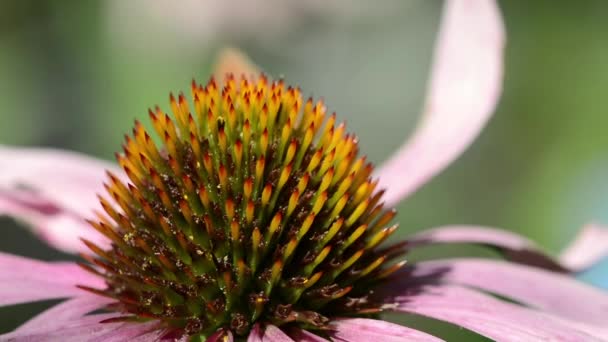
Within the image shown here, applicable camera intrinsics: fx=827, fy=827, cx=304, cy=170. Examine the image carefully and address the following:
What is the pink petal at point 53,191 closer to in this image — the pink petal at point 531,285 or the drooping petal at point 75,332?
the drooping petal at point 75,332

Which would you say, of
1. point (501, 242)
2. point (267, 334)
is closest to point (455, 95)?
point (501, 242)

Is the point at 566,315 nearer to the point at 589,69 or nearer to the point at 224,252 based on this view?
the point at 224,252

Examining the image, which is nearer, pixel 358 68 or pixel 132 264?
pixel 132 264

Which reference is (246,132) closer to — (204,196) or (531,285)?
(204,196)

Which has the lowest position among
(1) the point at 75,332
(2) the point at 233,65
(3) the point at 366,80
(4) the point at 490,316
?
(1) the point at 75,332

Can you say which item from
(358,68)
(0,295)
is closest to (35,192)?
(0,295)
